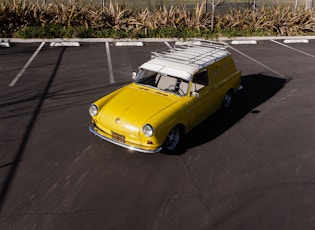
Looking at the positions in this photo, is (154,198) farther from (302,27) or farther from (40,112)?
(302,27)

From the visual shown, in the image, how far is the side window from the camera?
7.91 meters

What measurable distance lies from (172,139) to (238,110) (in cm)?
307

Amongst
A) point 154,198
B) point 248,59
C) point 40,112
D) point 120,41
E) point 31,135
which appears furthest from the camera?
point 120,41

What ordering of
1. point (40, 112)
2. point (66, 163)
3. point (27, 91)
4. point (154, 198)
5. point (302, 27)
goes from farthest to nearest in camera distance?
point (302, 27)
point (27, 91)
point (40, 112)
point (66, 163)
point (154, 198)

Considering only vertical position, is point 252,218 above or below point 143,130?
below

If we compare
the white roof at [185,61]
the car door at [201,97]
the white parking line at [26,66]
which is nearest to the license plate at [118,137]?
the car door at [201,97]

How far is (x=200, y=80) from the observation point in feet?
26.8

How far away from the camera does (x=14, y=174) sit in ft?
21.6

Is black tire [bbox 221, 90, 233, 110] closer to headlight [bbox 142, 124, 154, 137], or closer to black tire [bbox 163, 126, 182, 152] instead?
black tire [bbox 163, 126, 182, 152]

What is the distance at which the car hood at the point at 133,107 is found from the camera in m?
6.97

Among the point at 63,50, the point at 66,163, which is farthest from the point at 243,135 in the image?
the point at 63,50

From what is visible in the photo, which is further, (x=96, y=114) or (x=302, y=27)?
(x=302, y=27)

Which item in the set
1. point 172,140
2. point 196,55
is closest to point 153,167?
point 172,140

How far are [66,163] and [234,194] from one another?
3.49 m
